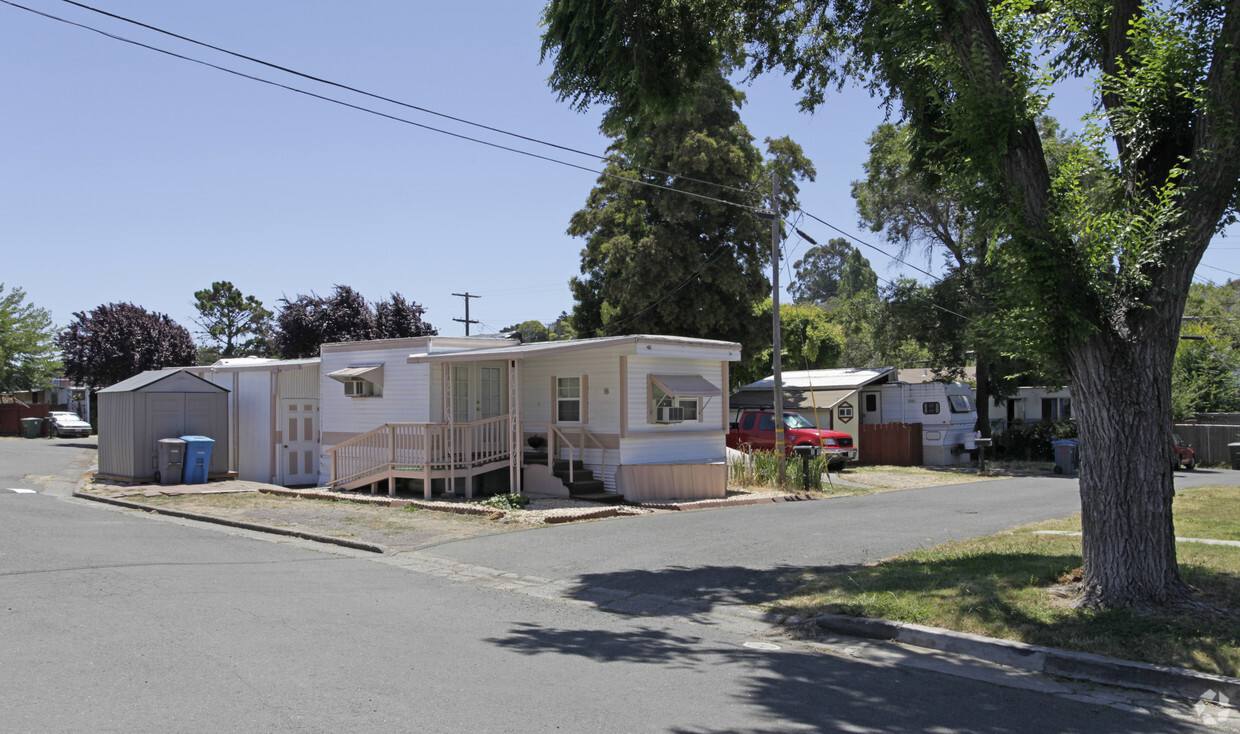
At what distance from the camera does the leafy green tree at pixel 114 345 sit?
38781 millimetres

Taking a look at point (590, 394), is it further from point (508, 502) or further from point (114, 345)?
point (114, 345)

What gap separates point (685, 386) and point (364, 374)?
676 cm

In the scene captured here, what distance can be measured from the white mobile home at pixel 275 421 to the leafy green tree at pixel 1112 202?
16.5m

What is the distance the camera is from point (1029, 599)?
24.7 ft

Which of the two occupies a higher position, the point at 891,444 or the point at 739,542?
the point at 891,444

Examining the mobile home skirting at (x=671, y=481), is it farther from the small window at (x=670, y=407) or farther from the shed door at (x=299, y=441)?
the shed door at (x=299, y=441)

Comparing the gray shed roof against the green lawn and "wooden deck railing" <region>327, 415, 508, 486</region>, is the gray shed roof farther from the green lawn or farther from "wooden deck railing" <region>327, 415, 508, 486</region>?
the green lawn

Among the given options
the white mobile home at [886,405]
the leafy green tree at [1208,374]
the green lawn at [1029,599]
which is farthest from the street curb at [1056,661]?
the leafy green tree at [1208,374]

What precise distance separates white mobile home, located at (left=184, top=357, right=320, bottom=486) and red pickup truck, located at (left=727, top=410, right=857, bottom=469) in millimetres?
11352

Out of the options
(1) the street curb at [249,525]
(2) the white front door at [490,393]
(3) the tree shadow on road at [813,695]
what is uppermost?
(2) the white front door at [490,393]

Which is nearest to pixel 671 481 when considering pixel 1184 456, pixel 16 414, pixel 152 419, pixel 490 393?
pixel 490 393

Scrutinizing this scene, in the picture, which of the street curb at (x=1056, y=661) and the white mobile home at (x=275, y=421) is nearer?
the street curb at (x=1056, y=661)

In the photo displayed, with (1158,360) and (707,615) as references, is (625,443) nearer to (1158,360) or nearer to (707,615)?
(707,615)

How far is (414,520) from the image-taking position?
14359mm
